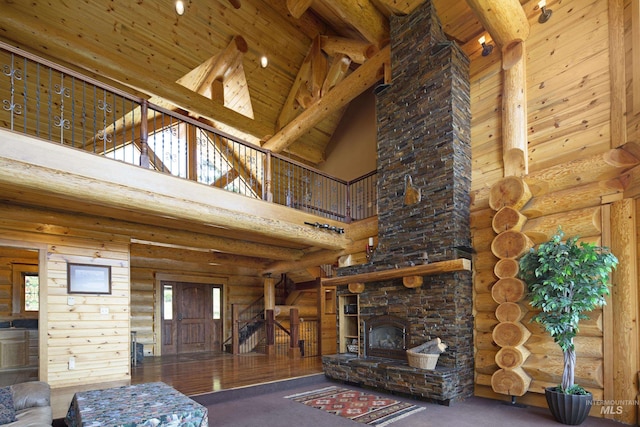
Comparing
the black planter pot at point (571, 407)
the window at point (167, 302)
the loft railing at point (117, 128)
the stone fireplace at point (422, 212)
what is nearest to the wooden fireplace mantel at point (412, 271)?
the stone fireplace at point (422, 212)

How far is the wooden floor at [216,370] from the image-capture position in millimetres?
5714

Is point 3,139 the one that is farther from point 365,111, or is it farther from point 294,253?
point 365,111

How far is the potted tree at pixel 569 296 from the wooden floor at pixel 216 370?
3863mm

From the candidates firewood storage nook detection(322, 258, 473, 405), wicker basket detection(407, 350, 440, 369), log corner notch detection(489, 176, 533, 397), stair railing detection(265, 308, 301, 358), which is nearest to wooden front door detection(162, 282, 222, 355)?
stair railing detection(265, 308, 301, 358)

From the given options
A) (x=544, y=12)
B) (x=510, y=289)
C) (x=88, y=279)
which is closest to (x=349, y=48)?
(x=544, y=12)

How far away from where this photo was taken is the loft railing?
476 cm

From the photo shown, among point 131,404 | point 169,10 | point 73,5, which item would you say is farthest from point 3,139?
point 169,10

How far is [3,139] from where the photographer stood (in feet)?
12.2

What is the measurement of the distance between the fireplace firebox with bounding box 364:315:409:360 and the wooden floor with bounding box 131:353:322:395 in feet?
3.61

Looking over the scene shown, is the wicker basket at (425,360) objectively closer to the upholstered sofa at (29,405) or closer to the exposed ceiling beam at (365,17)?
the upholstered sofa at (29,405)

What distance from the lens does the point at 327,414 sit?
183 inches

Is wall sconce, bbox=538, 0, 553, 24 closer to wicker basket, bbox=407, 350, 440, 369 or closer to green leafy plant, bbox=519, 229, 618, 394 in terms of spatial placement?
green leafy plant, bbox=519, 229, 618, 394

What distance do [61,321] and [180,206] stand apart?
2.54m

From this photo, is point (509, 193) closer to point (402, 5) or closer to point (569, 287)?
point (569, 287)
